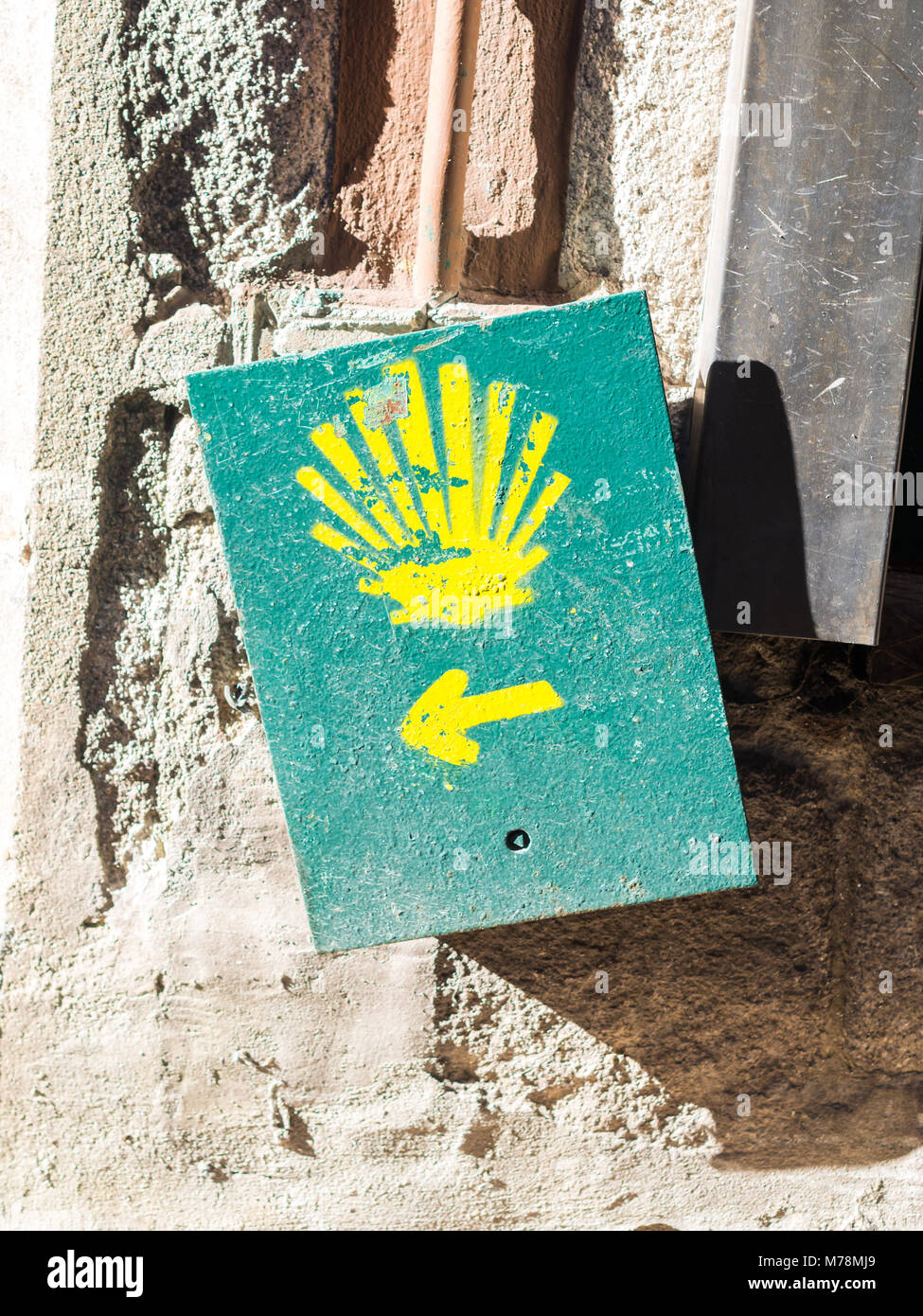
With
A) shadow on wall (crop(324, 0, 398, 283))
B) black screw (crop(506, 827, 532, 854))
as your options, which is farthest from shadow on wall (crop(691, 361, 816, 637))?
shadow on wall (crop(324, 0, 398, 283))

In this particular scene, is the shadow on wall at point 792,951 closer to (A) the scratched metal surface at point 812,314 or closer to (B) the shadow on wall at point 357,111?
(A) the scratched metal surface at point 812,314

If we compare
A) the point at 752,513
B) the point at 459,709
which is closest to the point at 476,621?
the point at 459,709

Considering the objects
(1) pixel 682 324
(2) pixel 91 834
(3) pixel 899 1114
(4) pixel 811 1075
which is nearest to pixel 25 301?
(2) pixel 91 834

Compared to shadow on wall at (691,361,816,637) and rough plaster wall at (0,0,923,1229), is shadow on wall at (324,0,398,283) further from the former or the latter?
shadow on wall at (691,361,816,637)

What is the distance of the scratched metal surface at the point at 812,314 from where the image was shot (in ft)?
4.28

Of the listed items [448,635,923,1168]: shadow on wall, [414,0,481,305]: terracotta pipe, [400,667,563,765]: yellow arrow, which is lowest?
[448,635,923,1168]: shadow on wall

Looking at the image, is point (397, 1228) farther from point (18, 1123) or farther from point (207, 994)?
point (18, 1123)

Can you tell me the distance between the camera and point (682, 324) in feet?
4.98

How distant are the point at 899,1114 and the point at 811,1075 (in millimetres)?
174

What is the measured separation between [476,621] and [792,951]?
86 centimetres

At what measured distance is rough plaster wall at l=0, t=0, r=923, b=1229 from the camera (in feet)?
4.94

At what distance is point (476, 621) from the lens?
1148 mm

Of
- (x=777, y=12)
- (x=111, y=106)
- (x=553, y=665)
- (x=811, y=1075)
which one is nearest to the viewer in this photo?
(x=553, y=665)

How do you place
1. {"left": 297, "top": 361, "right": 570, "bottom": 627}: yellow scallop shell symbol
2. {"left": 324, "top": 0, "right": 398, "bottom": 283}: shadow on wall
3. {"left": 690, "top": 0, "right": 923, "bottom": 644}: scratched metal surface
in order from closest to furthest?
{"left": 297, "top": 361, "right": 570, "bottom": 627}: yellow scallop shell symbol < {"left": 690, "top": 0, "right": 923, "bottom": 644}: scratched metal surface < {"left": 324, "top": 0, "right": 398, "bottom": 283}: shadow on wall
